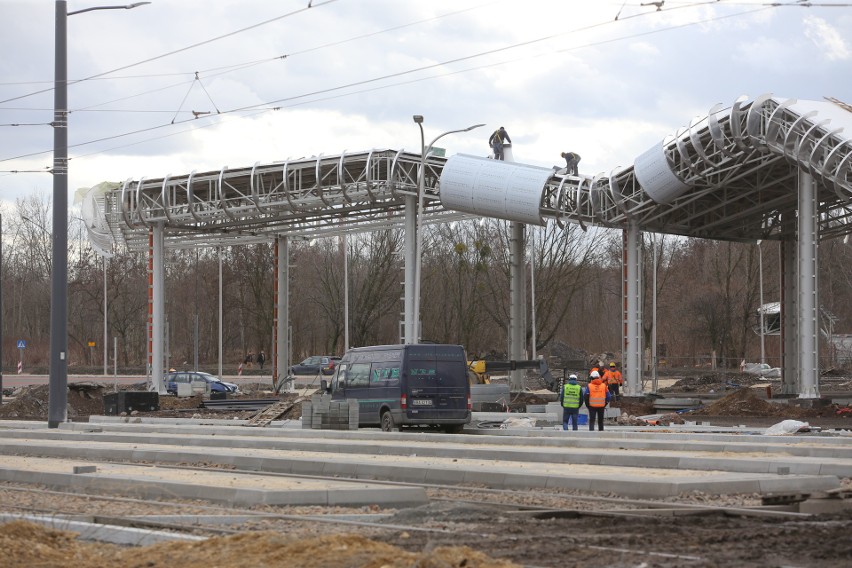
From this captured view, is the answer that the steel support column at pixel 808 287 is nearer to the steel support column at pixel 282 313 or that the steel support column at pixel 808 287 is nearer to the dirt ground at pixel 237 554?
the steel support column at pixel 282 313

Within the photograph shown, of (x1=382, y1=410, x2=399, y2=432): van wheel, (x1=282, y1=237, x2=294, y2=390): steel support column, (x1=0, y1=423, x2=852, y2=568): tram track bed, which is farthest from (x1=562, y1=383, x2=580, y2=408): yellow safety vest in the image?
(x1=282, y1=237, x2=294, y2=390): steel support column

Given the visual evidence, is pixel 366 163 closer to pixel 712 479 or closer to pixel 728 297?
pixel 712 479

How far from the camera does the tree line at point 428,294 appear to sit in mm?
80375

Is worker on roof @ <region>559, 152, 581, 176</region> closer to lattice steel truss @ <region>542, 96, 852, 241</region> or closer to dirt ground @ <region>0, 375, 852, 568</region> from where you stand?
lattice steel truss @ <region>542, 96, 852, 241</region>

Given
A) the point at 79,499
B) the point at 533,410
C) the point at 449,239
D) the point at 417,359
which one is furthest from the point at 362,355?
the point at 449,239

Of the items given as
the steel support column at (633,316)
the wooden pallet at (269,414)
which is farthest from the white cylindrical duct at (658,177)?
the wooden pallet at (269,414)

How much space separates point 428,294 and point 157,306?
41.3 meters

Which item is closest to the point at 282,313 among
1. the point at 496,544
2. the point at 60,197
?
the point at 60,197

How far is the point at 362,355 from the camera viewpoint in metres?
28.7

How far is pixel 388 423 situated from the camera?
1078 inches

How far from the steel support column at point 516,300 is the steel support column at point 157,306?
47.3 ft

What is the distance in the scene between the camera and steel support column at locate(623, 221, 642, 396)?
43.2 metres

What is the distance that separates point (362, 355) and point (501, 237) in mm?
55096

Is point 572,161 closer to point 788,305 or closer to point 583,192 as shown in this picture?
point 583,192
